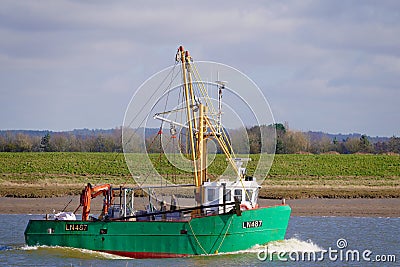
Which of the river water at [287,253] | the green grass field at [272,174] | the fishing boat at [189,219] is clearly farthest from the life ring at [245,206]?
the green grass field at [272,174]

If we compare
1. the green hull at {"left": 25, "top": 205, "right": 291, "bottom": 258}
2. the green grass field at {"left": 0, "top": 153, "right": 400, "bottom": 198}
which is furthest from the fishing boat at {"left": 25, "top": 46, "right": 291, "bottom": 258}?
the green grass field at {"left": 0, "top": 153, "right": 400, "bottom": 198}

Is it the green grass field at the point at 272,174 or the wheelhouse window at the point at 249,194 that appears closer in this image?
the wheelhouse window at the point at 249,194

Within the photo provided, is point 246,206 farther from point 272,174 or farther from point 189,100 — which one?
point 272,174

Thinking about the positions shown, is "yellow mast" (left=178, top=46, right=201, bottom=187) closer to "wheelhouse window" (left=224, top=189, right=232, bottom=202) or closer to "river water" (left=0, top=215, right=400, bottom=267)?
"wheelhouse window" (left=224, top=189, right=232, bottom=202)

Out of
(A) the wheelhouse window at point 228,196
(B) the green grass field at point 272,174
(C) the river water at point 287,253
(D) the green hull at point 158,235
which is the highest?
(B) the green grass field at point 272,174

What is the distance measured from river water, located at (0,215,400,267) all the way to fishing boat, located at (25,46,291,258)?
17.7 inches

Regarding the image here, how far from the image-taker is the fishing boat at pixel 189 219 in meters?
35.7

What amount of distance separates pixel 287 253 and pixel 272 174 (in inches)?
Result: 1680

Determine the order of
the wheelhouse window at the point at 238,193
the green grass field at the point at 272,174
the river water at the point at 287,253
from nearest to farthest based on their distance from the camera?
the river water at the point at 287,253, the wheelhouse window at the point at 238,193, the green grass field at the point at 272,174

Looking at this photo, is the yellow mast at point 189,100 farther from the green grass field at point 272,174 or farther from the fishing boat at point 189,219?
the green grass field at point 272,174

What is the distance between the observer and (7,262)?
35188mm

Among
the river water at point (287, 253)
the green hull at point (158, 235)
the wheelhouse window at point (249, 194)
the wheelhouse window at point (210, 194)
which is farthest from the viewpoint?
the wheelhouse window at point (249, 194)

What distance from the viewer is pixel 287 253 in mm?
37969

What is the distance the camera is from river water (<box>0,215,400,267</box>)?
115 feet
